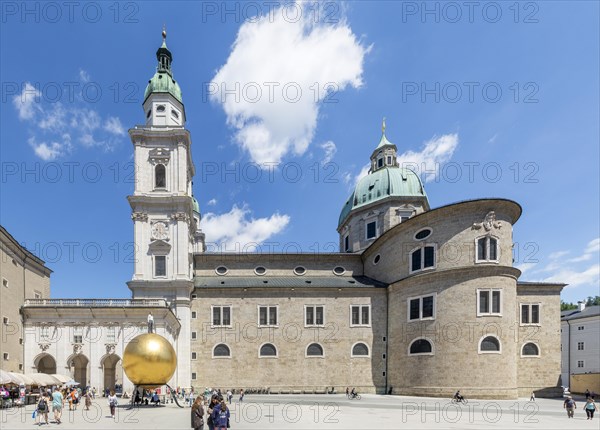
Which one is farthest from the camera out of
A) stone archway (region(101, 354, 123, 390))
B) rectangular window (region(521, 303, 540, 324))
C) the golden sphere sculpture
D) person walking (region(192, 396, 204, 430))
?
rectangular window (region(521, 303, 540, 324))

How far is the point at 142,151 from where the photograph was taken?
42.2 m

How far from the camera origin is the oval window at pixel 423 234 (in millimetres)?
38631

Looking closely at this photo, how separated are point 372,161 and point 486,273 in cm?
2877

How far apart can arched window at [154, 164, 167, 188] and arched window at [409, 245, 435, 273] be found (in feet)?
94.2

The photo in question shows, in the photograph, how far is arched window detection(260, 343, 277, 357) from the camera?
40.8 metres

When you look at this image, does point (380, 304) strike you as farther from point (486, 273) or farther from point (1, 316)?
point (1, 316)

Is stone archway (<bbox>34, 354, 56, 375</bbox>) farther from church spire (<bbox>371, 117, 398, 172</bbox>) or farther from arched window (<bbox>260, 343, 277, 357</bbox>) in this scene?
church spire (<bbox>371, 117, 398, 172</bbox>)

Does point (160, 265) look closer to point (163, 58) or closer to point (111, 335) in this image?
point (111, 335)

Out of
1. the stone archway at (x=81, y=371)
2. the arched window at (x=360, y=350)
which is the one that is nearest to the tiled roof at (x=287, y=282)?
the arched window at (x=360, y=350)

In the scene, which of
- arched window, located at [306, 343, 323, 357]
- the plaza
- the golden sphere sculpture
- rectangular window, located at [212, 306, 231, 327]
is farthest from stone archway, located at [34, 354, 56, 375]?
arched window, located at [306, 343, 323, 357]

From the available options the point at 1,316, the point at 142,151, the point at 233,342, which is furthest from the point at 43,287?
the point at 233,342

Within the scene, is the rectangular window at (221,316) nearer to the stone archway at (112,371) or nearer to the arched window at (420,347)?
the stone archway at (112,371)

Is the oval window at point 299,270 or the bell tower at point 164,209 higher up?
the bell tower at point 164,209

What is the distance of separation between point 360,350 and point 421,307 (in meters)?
8.79
